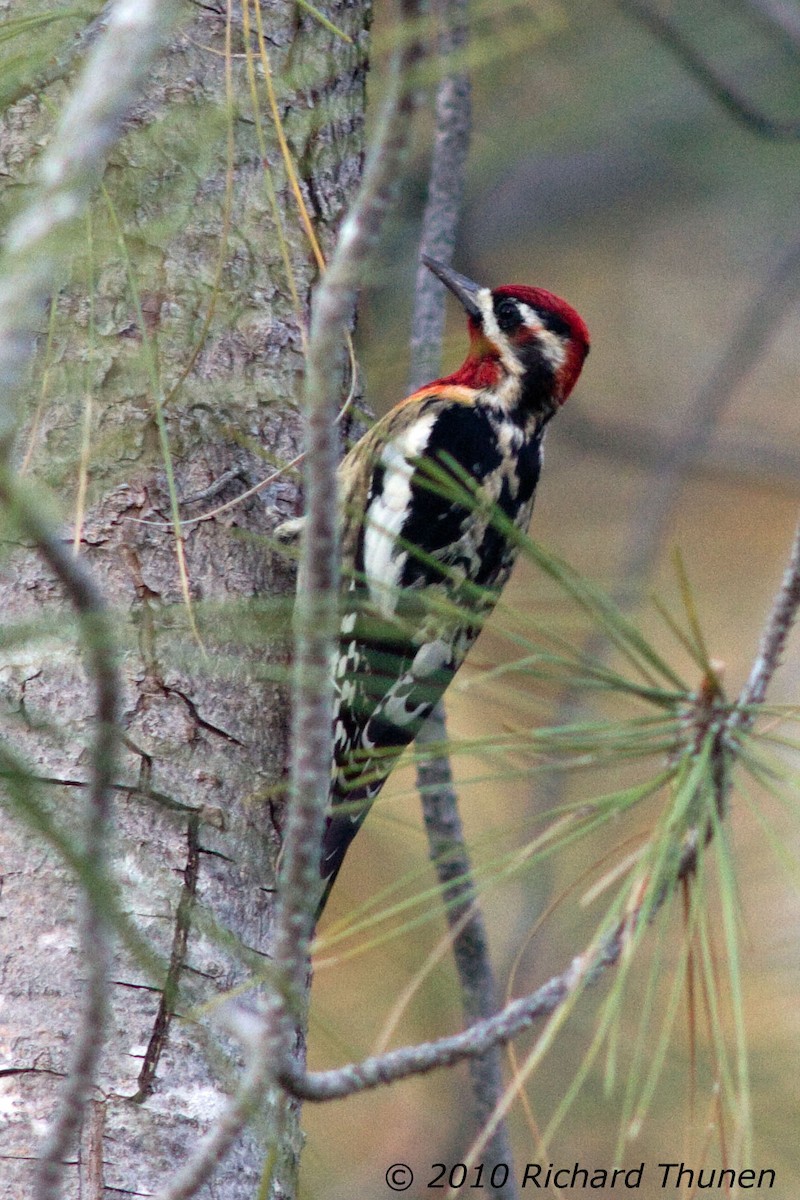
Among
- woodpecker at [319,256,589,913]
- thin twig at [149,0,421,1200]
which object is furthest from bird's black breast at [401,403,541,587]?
thin twig at [149,0,421,1200]

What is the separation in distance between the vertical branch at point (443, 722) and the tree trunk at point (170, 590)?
0.32 metres

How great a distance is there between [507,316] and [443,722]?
81 centimetres

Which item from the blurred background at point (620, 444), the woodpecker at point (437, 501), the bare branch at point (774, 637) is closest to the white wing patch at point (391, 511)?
the woodpecker at point (437, 501)

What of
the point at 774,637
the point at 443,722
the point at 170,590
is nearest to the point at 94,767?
the point at 774,637

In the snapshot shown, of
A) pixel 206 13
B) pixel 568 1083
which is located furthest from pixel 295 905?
pixel 568 1083

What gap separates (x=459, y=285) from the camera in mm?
2570

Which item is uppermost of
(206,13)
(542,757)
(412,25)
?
(412,25)

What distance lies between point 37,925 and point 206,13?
1.29 m

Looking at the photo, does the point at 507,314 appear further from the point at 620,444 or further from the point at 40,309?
the point at 40,309

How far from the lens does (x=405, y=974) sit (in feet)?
9.43

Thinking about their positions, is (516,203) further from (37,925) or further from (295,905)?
(295,905)

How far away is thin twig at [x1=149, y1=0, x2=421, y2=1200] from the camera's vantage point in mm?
804

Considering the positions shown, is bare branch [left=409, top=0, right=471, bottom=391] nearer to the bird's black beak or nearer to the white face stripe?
the bird's black beak

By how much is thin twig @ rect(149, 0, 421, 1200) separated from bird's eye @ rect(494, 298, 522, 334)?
69.2 inches
